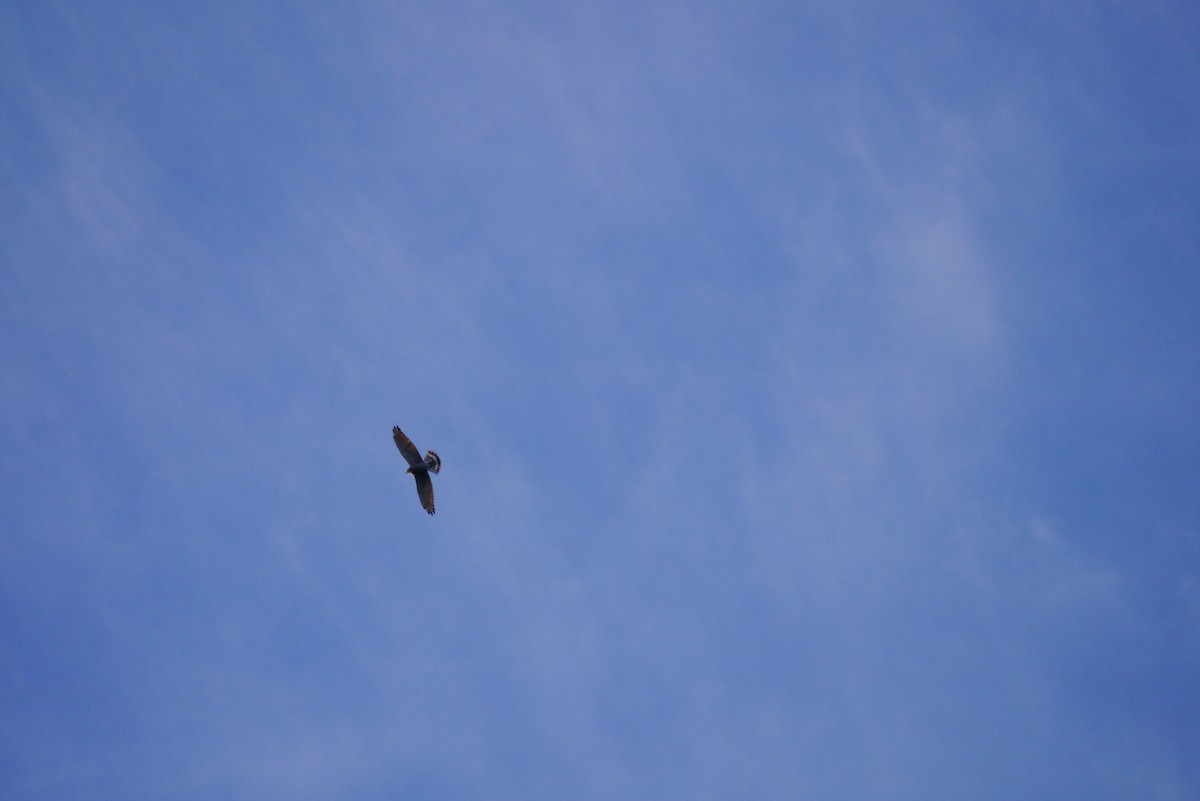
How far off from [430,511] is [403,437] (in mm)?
3028

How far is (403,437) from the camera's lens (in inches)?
1409

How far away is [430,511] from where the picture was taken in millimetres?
37281
